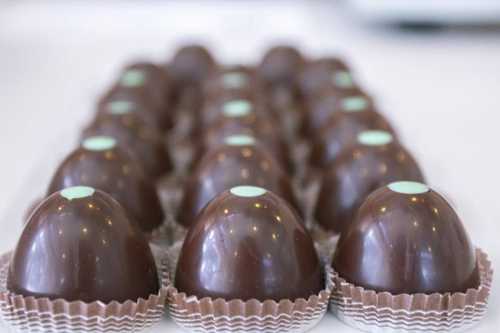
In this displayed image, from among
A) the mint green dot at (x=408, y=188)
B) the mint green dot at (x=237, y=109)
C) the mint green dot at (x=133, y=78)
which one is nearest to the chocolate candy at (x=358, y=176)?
the mint green dot at (x=408, y=188)

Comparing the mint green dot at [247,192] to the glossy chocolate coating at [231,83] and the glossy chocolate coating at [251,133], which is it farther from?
the glossy chocolate coating at [231,83]

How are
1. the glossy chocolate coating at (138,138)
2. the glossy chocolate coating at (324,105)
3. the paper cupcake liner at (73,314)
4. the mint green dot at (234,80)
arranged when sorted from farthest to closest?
1. the mint green dot at (234,80)
2. the glossy chocolate coating at (324,105)
3. the glossy chocolate coating at (138,138)
4. the paper cupcake liner at (73,314)

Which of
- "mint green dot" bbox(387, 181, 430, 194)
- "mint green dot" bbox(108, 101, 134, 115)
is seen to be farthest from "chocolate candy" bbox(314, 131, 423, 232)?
"mint green dot" bbox(108, 101, 134, 115)

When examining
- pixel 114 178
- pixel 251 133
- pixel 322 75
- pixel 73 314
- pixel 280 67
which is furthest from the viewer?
pixel 280 67

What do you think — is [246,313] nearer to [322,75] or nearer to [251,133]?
[251,133]

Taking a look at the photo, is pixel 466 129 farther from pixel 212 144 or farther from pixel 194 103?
pixel 212 144

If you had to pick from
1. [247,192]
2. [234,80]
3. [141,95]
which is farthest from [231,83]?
[247,192]
